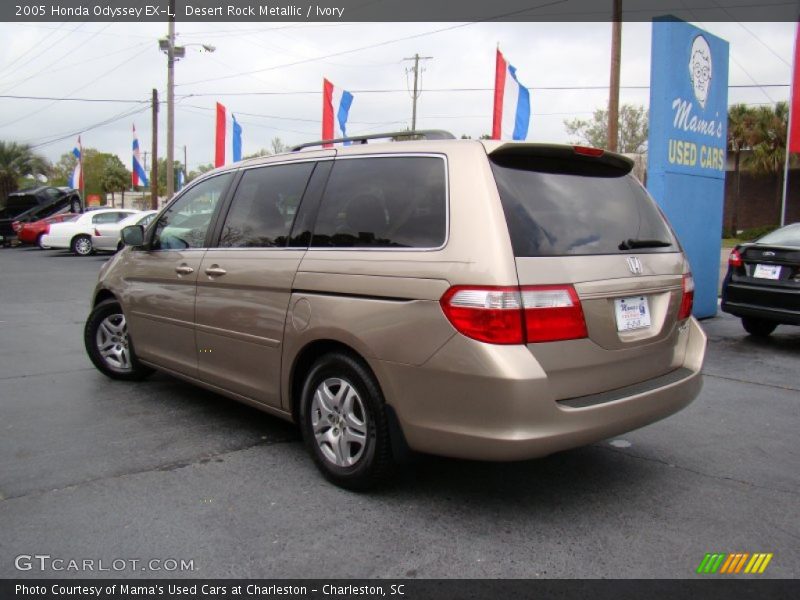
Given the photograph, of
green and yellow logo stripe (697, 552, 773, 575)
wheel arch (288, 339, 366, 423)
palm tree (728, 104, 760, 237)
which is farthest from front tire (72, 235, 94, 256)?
palm tree (728, 104, 760, 237)

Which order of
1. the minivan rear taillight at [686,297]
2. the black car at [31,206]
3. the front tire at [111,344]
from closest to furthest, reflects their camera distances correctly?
1. the minivan rear taillight at [686,297]
2. the front tire at [111,344]
3. the black car at [31,206]

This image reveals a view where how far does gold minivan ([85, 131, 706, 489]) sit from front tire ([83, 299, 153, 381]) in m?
1.50

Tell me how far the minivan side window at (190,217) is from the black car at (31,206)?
25.0 metres

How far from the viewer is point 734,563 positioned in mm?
2848

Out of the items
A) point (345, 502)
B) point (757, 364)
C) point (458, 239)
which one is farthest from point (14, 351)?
point (757, 364)

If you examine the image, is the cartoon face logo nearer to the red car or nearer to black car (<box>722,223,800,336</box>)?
black car (<box>722,223,800,336</box>)

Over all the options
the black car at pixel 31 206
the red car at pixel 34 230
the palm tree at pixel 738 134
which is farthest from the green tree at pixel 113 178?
the palm tree at pixel 738 134

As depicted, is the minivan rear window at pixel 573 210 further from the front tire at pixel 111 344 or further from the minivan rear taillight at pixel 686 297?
the front tire at pixel 111 344

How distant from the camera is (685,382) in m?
3.59

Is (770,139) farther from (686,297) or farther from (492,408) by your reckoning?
(492,408)

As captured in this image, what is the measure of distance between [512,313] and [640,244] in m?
1.11

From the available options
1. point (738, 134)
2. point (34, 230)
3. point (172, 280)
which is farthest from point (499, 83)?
point (738, 134)

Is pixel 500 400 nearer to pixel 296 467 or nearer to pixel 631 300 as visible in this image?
Result: pixel 631 300

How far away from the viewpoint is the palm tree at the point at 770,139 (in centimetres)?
3144
